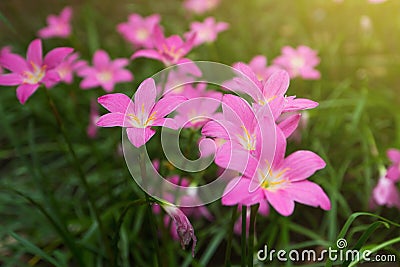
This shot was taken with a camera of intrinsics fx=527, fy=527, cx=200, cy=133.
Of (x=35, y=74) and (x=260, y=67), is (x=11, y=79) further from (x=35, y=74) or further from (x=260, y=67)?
(x=260, y=67)

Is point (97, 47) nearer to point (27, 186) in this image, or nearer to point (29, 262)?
point (27, 186)

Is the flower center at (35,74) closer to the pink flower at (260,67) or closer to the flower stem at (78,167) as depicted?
the flower stem at (78,167)

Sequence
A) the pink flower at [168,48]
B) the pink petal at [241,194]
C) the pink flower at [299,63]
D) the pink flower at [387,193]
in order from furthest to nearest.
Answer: the pink flower at [299,63]
the pink flower at [387,193]
the pink flower at [168,48]
the pink petal at [241,194]

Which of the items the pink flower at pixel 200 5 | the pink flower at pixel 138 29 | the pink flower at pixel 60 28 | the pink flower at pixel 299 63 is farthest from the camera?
the pink flower at pixel 200 5

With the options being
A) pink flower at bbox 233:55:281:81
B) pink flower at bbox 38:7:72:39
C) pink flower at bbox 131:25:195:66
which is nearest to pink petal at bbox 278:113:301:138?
pink flower at bbox 131:25:195:66

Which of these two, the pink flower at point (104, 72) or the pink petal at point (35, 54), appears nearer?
the pink petal at point (35, 54)

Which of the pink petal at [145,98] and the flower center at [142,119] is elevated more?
the pink petal at [145,98]

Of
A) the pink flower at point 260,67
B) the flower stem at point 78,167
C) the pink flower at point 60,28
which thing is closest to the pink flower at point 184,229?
the flower stem at point 78,167
